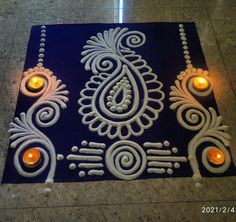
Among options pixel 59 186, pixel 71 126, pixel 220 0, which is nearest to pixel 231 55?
pixel 220 0

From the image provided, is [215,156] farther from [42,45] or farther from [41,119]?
[42,45]

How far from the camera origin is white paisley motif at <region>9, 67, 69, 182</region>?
1.00 metres

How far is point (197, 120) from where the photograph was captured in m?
1.09

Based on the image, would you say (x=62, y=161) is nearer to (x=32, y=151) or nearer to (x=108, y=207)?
(x=32, y=151)

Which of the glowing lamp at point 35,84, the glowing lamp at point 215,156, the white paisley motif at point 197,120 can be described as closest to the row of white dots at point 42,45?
the glowing lamp at point 35,84

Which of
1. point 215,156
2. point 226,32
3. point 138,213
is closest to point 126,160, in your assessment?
point 138,213

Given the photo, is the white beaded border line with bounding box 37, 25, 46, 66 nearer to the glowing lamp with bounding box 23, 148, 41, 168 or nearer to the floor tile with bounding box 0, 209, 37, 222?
the glowing lamp with bounding box 23, 148, 41, 168

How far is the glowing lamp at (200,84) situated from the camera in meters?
→ 1.17

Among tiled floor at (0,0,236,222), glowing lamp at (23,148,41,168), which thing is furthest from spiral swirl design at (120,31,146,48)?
glowing lamp at (23,148,41,168)

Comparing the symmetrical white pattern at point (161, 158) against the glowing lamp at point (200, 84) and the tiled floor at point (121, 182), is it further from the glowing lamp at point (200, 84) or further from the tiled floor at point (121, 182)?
the glowing lamp at point (200, 84)

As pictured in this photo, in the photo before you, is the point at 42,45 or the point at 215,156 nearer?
the point at 215,156

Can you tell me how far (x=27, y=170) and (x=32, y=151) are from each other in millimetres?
65

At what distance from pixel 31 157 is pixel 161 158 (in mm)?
443

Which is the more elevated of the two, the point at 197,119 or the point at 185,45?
the point at 185,45
